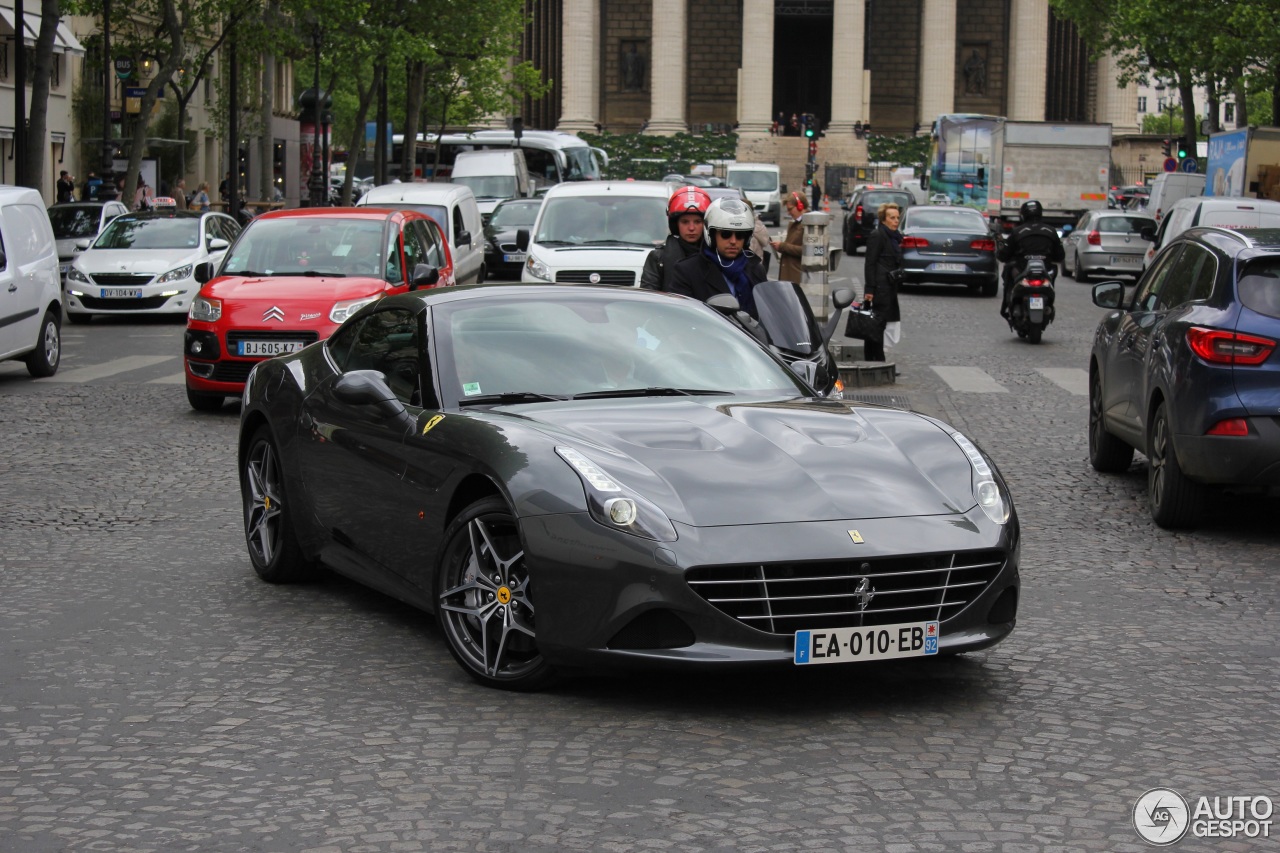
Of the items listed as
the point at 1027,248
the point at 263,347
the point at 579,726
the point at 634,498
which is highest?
the point at 1027,248

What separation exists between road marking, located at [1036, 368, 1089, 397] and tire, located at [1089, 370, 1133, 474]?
5269 millimetres

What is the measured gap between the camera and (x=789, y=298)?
959 centimetres

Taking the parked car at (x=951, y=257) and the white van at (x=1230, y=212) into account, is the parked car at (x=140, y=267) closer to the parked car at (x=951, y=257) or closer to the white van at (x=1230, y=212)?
the parked car at (x=951, y=257)

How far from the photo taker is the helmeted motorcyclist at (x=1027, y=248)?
24266 millimetres

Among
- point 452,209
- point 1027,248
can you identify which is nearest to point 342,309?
point 452,209

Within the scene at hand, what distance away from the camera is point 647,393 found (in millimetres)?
7082

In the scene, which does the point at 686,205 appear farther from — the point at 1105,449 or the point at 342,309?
the point at 342,309

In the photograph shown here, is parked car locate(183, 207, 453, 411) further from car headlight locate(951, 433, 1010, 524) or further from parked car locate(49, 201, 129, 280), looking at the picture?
parked car locate(49, 201, 129, 280)

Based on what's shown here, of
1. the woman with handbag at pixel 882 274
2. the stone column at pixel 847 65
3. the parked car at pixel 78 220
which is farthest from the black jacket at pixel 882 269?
the stone column at pixel 847 65

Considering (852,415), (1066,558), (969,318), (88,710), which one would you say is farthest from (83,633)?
(969,318)

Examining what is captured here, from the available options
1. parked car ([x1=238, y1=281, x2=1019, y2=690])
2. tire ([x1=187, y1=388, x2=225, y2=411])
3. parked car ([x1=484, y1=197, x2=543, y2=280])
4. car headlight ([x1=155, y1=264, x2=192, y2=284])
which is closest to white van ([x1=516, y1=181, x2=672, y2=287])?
car headlight ([x1=155, y1=264, x2=192, y2=284])

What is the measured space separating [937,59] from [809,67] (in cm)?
1725

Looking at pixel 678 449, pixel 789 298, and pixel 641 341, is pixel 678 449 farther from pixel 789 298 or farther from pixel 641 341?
pixel 789 298

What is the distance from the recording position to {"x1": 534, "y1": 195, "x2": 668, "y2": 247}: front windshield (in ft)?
71.8
